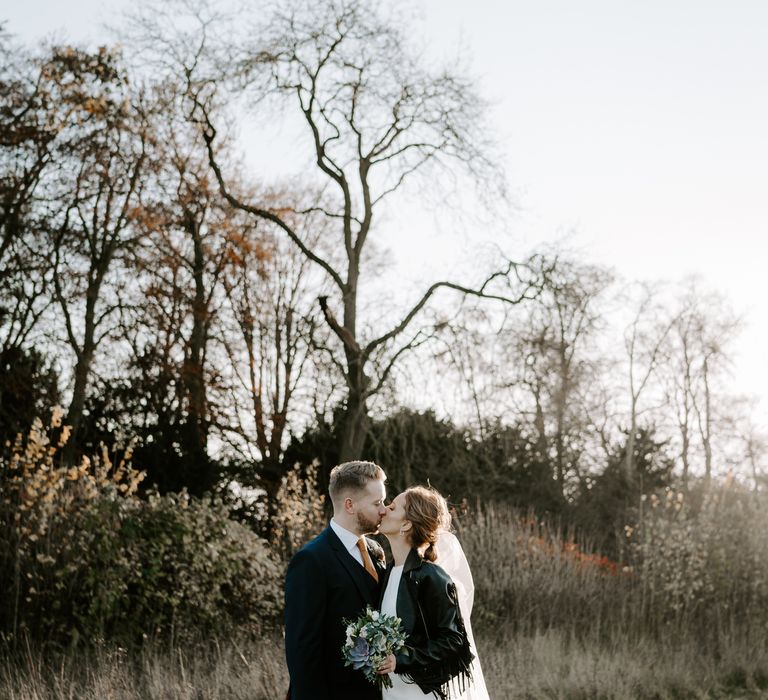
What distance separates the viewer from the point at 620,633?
11586 mm

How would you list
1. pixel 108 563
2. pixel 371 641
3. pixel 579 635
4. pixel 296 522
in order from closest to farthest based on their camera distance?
pixel 371 641
pixel 108 563
pixel 579 635
pixel 296 522

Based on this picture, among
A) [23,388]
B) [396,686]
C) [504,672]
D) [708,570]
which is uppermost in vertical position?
[23,388]

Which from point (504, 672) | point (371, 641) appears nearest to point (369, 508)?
point (371, 641)

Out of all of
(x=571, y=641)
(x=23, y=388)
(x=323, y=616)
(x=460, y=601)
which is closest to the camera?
(x=323, y=616)

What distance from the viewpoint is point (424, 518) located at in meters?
4.42

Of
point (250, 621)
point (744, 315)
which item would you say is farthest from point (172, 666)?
point (744, 315)

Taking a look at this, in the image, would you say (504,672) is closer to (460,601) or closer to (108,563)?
(108,563)

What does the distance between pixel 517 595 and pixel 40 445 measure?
6584mm

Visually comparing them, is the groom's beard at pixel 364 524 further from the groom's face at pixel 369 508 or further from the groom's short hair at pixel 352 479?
the groom's short hair at pixel 352 479

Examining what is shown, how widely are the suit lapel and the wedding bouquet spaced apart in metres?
0.26

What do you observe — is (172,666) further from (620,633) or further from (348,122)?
(348,122)

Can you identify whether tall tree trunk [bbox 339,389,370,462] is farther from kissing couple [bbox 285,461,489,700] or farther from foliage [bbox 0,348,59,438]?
kissing couple [bbox 285,461,489,700]

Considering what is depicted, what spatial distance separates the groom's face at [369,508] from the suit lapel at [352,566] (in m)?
0.14

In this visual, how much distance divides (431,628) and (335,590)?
1.56ft
